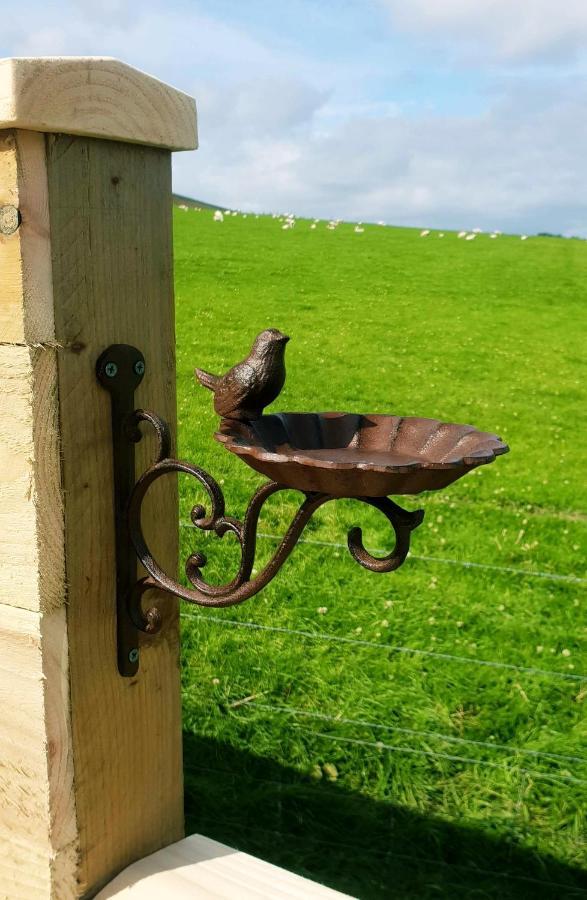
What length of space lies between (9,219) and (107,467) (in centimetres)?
41

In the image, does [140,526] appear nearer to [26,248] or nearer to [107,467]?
[107,467]

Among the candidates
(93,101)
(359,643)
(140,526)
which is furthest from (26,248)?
(359,643)

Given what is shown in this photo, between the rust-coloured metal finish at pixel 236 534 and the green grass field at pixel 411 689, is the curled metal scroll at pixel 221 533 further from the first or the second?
the green grass field at pixel 411 689

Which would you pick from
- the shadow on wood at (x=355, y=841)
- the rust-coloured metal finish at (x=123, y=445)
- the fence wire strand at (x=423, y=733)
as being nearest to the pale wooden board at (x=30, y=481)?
the rust-coloured metal finish at (x=123, y=445)

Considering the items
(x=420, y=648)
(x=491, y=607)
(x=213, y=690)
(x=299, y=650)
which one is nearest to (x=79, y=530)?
(x=213, y=690)

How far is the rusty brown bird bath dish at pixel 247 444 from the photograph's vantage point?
4.75 feet

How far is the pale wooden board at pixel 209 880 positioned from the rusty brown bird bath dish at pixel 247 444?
358 mm

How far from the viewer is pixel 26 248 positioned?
4.35 feet

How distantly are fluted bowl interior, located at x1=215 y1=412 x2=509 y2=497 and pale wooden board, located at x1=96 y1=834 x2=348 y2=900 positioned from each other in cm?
73

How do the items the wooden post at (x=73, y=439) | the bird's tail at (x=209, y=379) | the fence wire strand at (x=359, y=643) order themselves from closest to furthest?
the wooden post at (x=73, y=439) < the bird's tail at (x=209, y=379) < the fence wire strand at (x=359, y=643)

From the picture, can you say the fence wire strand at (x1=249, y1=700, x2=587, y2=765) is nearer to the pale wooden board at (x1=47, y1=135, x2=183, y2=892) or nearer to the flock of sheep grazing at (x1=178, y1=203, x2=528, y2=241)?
the pale wooden board at (x1=47, y1=135, x2=183, y2=892)

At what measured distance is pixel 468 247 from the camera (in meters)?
15.7

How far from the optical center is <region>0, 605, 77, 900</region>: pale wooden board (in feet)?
4.82

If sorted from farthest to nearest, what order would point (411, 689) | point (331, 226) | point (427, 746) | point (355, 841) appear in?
point (331, 226) < point (411, 689) < point (427, 746) < point (355, 841)
